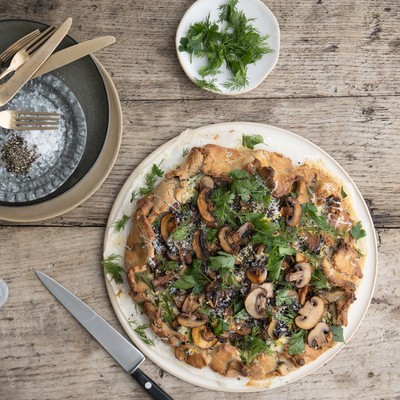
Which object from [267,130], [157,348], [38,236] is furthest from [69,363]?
[267,130]

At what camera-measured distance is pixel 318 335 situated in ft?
8.86

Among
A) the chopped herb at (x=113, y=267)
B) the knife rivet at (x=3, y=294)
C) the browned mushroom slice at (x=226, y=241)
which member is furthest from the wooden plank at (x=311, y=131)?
the browned mushroom slice at (x=226, y=241)

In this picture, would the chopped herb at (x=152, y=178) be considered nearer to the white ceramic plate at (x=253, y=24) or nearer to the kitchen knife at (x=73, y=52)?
the white ceramic plate at (x=253, y=24)

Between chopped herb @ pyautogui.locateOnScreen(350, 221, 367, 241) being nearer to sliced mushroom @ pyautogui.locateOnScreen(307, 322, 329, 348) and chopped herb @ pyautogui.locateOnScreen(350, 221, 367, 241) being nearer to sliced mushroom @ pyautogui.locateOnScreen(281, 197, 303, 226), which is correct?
sliced mushroom @ pyautogui.locateOnScreen(281, 197, 303, 226)

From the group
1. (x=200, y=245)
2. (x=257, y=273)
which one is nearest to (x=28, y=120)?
(x=200, y=245)

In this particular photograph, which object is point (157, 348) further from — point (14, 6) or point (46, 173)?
point (14, 6)

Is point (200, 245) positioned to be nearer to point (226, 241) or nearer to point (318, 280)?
point (226, 241)

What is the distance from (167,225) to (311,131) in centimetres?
96

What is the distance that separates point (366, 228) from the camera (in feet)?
9.60

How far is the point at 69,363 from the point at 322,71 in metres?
2.02

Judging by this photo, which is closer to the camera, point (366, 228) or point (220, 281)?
point (220, 281)

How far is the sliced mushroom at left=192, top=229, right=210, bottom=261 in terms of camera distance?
2650 millimetres

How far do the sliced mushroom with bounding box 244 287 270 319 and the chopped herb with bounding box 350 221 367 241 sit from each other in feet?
1.84

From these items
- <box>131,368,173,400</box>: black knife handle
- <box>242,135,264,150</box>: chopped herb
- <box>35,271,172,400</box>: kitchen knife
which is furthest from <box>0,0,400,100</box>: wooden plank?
<box>131,368,173,400</box>: black knife handle
